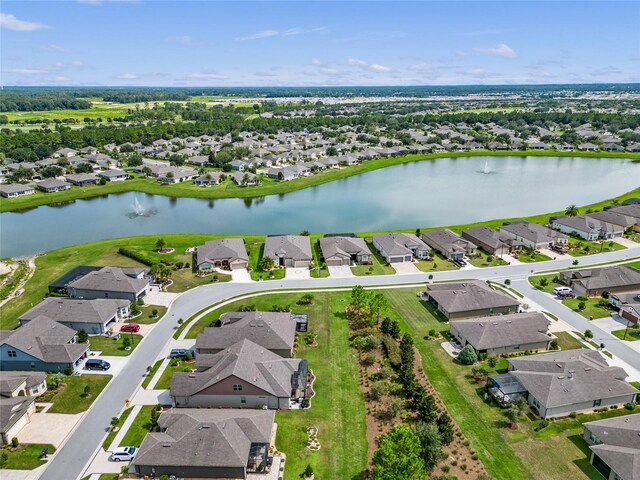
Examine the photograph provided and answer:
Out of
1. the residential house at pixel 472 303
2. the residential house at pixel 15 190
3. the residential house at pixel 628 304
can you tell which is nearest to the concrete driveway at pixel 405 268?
the residential house at pixel 472 303

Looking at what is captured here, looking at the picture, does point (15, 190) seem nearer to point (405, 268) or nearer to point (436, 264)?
point (405, 268)

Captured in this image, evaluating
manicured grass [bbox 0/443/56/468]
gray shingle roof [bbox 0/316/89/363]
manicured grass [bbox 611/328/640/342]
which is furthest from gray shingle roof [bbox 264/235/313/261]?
manicured grass [bbox 611/328/640/342]

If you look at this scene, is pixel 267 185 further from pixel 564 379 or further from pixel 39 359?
pixel 564 379

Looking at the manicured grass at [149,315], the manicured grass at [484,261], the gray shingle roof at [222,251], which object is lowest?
the manicured grass at [149,315]

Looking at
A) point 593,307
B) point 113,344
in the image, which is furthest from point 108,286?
point 593,307

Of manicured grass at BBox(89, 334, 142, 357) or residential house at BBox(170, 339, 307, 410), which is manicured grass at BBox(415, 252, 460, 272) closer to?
residential house at BBox(170, 339, 307, 410)

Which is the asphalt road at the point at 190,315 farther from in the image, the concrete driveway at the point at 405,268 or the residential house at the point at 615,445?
the residential house at the point at 615,445

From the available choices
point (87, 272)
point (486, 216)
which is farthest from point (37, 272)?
point (486, 216)
